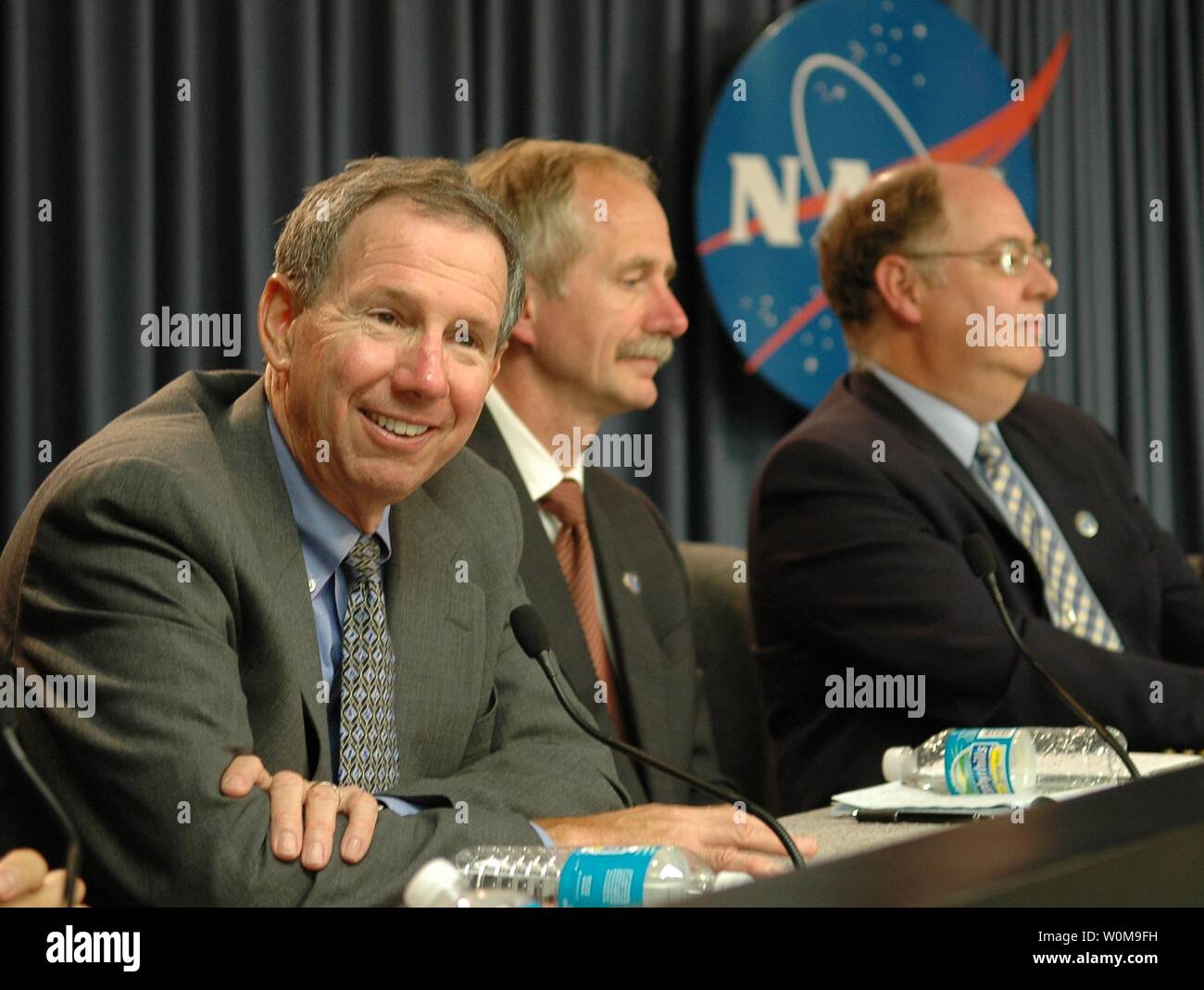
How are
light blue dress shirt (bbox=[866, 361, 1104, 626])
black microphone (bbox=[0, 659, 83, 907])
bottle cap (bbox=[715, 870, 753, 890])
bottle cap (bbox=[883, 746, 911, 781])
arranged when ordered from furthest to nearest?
light blue dress shirt (bbox=[866, 361, 1104, 626]) < bottle cap (bbox=[883, 746, 911, 781]) < bottle cap (bbox=[715, 870, 753, 890]) < black microphone (bbox=[0, 659, 83, 907])

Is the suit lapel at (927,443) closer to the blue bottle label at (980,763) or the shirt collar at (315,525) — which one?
the blue bottle label at (980,763)

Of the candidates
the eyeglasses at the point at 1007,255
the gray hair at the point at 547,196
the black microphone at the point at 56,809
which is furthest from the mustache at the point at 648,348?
the black microphone at the point at 56,809

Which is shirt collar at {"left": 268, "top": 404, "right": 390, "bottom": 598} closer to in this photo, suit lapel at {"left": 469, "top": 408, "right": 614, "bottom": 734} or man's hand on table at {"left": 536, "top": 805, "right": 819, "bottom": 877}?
man's hand on table at {"left": 536, "top": 805, "right": 819, "bottom": 877}

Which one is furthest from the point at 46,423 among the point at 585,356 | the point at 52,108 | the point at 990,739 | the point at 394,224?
the point at 990,739

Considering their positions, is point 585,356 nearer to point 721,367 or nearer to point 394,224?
point 394,224

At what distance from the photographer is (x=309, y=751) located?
1.64 metres

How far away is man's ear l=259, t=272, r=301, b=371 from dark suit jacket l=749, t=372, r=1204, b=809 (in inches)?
43.4

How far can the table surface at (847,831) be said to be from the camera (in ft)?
5.44

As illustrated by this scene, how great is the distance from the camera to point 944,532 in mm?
2617

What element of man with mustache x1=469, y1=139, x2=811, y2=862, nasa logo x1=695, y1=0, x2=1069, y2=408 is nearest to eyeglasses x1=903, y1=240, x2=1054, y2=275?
man with mustache x1=469, y1=139, x2=811, y2=862

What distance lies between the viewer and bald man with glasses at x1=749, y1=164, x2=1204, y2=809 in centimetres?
246

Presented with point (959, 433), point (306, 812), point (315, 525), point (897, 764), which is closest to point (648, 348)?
point (959, 433)

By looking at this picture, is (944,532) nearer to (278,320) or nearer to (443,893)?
(278,320)

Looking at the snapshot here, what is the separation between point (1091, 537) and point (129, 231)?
1.87 meters
